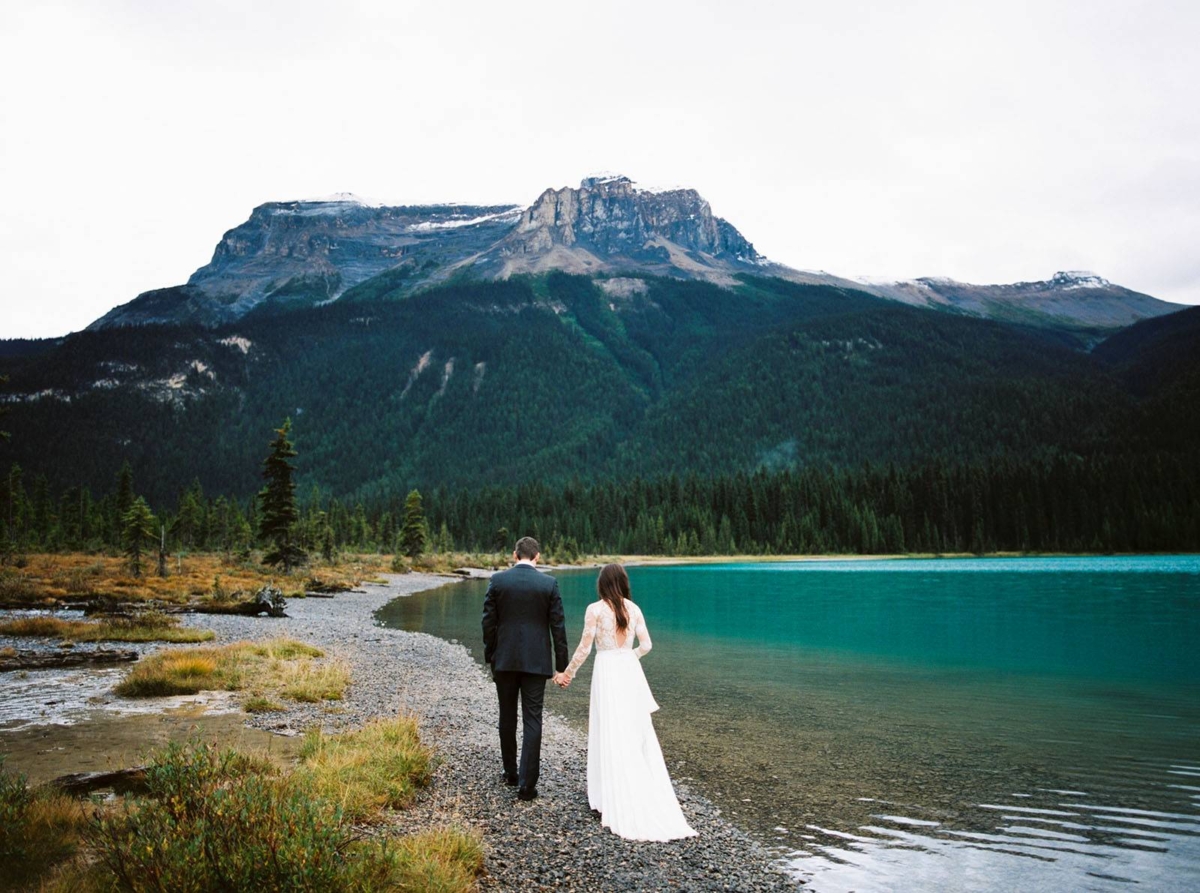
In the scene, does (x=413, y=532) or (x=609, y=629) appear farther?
(x=413, y=532)

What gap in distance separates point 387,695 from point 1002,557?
4752 inches

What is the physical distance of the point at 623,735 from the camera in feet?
28.2

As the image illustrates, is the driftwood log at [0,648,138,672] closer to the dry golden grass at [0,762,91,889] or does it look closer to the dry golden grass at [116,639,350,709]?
the dry golden grass at [116,639,350,709]

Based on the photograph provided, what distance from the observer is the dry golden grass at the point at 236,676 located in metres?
15.1

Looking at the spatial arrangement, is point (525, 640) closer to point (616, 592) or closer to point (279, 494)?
point (616, 592)

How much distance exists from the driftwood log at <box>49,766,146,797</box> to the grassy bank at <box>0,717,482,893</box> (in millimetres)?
735

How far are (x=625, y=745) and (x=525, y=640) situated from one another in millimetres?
1767

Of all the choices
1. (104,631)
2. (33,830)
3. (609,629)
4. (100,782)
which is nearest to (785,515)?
(104,631)

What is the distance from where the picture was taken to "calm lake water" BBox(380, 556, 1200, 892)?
8.44 meters

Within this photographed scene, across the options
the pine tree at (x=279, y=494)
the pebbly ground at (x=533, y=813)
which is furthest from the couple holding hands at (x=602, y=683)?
the pine tree at (x=279, y=494)

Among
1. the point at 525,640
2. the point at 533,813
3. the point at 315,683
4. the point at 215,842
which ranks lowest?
the point at 315,683

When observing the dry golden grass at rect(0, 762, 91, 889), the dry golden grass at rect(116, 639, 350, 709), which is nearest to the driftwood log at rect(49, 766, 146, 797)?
the dry golden grass at rect(0, 762, 91, 889)

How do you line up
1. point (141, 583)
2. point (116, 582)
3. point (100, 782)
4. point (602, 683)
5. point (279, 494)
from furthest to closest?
point (279, 494), point (141, 583), point (116, 582), point (602, 683), point (100, 782)

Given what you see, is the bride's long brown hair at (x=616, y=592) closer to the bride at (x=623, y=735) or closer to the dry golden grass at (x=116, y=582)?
the bride at (x=623, y=735)
